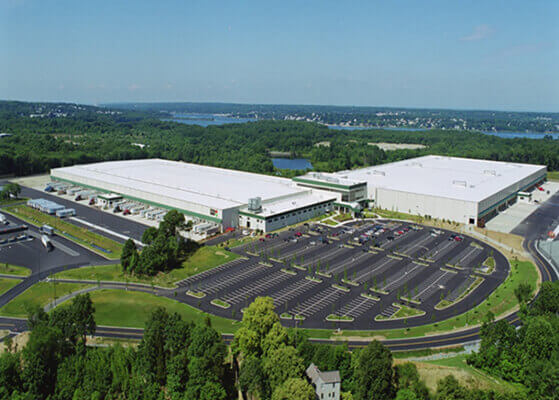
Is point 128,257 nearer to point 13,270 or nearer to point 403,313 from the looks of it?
point 13,270

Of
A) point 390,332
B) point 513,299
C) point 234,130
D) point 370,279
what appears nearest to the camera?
point 390,332

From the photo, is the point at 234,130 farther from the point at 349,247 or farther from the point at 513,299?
the point at 513,299

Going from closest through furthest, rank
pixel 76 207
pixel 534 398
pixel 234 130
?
pixel 534 398
pixel 76 207
pixel 234 130

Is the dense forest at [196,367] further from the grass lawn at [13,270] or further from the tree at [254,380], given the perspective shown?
the grass lawn at [13,270]

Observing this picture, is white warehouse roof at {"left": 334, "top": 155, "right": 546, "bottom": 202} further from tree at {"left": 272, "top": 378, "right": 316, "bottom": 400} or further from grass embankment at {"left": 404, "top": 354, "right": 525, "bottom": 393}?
tree at {"left": 272, "top": 378, "right": 316, "bottom": 400}

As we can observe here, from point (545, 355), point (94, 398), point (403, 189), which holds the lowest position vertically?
point (94, 398)

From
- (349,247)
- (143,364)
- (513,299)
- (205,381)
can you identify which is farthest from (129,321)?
(513,299)

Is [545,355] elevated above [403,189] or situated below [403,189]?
below

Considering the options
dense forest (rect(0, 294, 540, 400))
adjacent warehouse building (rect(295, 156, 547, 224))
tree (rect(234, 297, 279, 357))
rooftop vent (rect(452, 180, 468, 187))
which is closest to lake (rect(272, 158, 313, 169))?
adjacent warehouse building (rect(295, 156, 547, 224))
